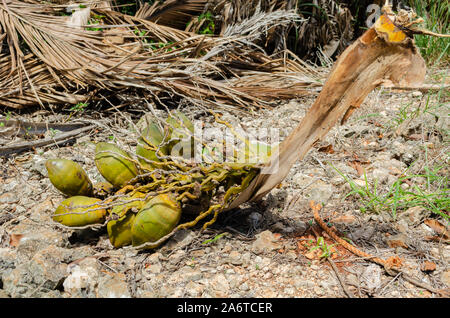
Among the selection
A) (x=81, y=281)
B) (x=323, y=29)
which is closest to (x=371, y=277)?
(x=81, y=281)

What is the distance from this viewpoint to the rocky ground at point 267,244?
52.2 inches

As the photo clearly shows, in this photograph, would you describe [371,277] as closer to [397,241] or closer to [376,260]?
[376,260]

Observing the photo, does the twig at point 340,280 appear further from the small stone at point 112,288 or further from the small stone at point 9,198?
the small stone at point 9,198

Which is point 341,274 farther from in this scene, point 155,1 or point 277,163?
point 155,1

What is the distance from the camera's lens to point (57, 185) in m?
1.51

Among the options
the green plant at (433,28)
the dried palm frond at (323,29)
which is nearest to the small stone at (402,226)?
the green plant at (433,28)

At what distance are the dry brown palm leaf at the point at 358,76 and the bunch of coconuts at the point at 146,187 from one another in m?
0.16

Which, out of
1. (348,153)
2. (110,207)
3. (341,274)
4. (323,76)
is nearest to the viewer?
(341,274)

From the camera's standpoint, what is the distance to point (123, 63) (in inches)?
98.0

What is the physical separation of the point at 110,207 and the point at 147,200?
179 mm

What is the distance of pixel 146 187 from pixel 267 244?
0.53 metres

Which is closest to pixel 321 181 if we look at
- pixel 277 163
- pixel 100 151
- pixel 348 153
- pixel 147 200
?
pixel 348 153

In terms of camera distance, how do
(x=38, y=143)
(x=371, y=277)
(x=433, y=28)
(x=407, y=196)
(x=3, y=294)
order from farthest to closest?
1. (x=433, y=28)
2. (x=38, y=143)
3. (x=407, y=196)
4. (x=371, y=277)
5. (x=3, y=294)

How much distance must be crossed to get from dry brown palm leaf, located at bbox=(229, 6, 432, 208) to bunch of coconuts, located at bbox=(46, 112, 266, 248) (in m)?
0.16
